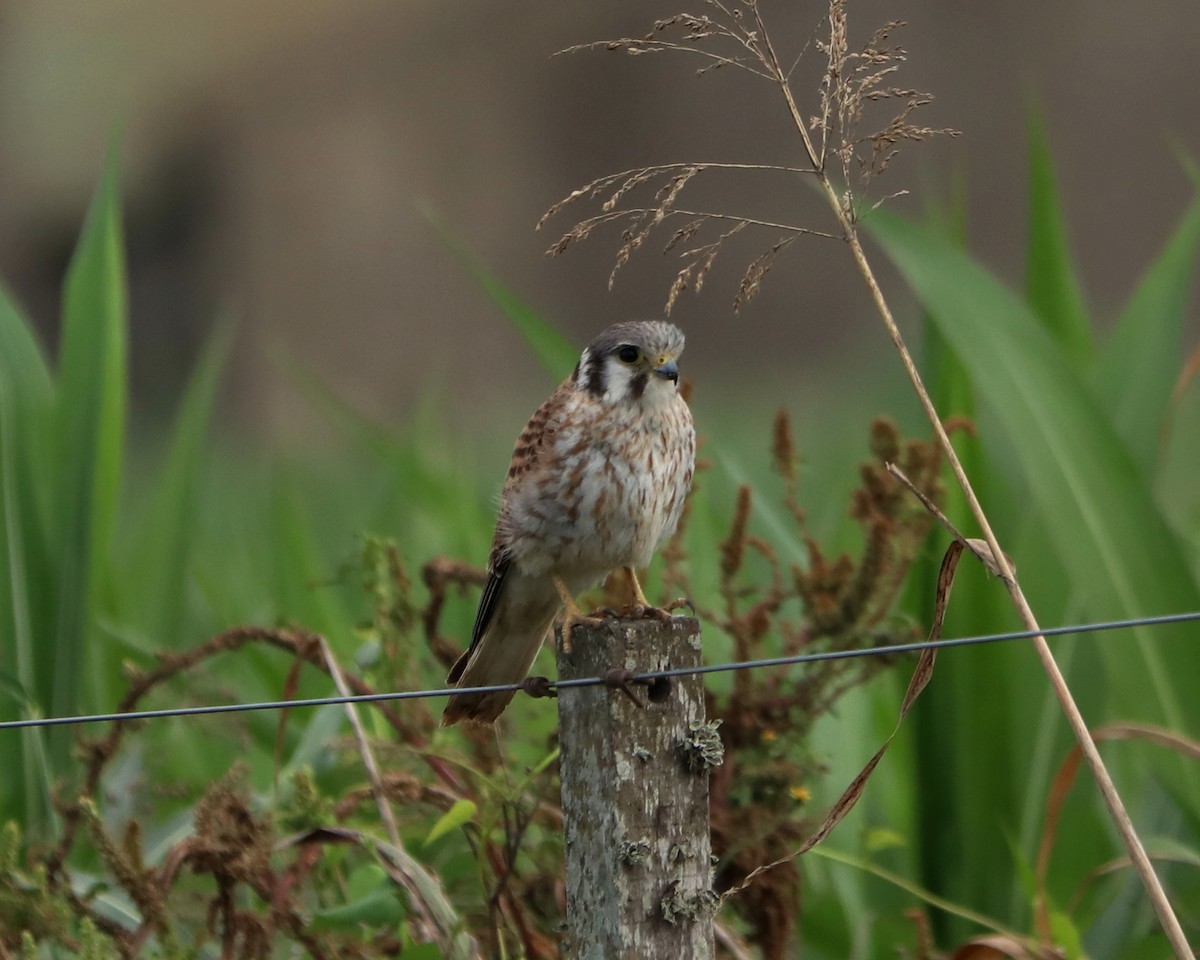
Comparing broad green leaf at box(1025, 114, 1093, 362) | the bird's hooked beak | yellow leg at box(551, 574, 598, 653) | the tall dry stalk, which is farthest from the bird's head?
broad green leaf at box(1025, 114, 1093, 362)

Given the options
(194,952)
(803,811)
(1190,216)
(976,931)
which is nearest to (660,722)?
(194,952)

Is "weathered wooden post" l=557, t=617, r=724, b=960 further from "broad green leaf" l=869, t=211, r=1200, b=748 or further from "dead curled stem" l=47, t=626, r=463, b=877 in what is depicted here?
"broad green leaf" l=869, t=211, r=1200, b=748

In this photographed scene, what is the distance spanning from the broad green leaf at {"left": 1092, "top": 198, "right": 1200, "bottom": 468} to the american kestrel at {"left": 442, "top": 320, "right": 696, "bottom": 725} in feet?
3.26

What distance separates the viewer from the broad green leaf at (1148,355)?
9.31 ft

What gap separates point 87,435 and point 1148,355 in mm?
2010

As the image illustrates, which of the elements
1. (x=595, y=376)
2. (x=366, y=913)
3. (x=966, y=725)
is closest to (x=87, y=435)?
(x=595, y=376)

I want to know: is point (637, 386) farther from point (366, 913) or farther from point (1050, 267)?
point (1050, 267)

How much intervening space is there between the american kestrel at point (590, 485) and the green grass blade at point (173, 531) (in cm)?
129

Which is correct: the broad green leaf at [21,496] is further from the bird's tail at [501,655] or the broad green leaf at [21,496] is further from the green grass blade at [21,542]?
the bird's tail at [501,655]

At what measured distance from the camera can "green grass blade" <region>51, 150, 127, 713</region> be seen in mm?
2852

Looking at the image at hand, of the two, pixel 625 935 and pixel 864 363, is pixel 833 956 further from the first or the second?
pixel 864 363

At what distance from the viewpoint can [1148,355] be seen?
2889mm

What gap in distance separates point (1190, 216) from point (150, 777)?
2.44 m

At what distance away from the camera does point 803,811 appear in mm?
3084
